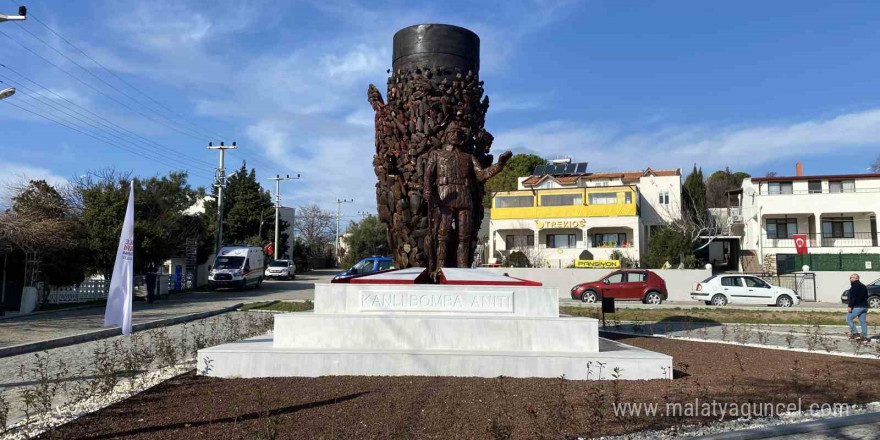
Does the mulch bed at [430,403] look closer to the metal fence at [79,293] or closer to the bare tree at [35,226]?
the bare tree at [35,226]

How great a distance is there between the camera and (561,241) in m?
45.2

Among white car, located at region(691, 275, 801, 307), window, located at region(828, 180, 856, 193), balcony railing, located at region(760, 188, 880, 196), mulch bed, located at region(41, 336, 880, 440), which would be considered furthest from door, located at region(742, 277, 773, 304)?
window, located at region(828, 180, 856, 193)

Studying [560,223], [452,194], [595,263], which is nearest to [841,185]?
[595,263]

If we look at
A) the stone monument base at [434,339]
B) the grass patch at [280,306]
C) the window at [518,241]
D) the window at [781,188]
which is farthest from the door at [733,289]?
the window at [518,241]

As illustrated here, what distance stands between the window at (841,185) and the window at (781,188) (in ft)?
8.35

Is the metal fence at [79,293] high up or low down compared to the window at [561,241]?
down

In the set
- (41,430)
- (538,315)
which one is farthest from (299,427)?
(538,315)

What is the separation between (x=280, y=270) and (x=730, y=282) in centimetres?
3263

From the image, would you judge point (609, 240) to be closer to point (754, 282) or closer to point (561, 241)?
point (561, 241)

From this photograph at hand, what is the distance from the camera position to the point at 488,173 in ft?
33.4

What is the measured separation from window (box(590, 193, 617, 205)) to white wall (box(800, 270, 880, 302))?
1707 cm

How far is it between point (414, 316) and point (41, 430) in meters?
4.28

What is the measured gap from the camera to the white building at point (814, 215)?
3831cm

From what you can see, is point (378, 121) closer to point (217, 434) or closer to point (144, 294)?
point (217, 434)
